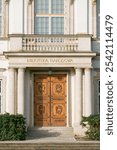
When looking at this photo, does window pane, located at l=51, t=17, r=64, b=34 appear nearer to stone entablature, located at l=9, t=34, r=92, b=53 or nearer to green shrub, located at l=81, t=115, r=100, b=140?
stone entablature, located at l=9, t=34, r=92, b=53

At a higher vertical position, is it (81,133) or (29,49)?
(29,49)

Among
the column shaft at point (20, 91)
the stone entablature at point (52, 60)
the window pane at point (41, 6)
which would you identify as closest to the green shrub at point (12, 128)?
the column shaft at point (20, 91)

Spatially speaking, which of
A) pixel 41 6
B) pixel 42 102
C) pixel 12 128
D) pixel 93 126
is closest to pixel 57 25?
pixel 41 6

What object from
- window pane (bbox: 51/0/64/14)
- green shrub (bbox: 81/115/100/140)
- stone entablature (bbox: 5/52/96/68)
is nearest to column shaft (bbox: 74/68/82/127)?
stone entablature (bbox: 5/52/96/68)

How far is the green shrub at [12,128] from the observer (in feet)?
44.1

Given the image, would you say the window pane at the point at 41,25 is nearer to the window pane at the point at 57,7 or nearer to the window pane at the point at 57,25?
the window pane at the point at 57,25

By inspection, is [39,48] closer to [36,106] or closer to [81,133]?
[36,106]

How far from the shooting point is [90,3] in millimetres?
16000

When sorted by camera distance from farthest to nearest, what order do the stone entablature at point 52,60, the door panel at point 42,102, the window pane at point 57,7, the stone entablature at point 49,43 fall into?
the window pane at point 57,7 → the door panel at point 42,102 → the stone entablature at point 49,43 → the stone entablature at point 52,60

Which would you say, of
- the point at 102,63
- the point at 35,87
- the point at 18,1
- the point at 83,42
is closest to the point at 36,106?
the point at 35,87

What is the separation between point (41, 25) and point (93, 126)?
5.42m

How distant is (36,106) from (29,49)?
266 cm

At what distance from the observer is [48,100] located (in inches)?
623

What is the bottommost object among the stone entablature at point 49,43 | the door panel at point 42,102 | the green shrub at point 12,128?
→ the green shrub at point 12,128
